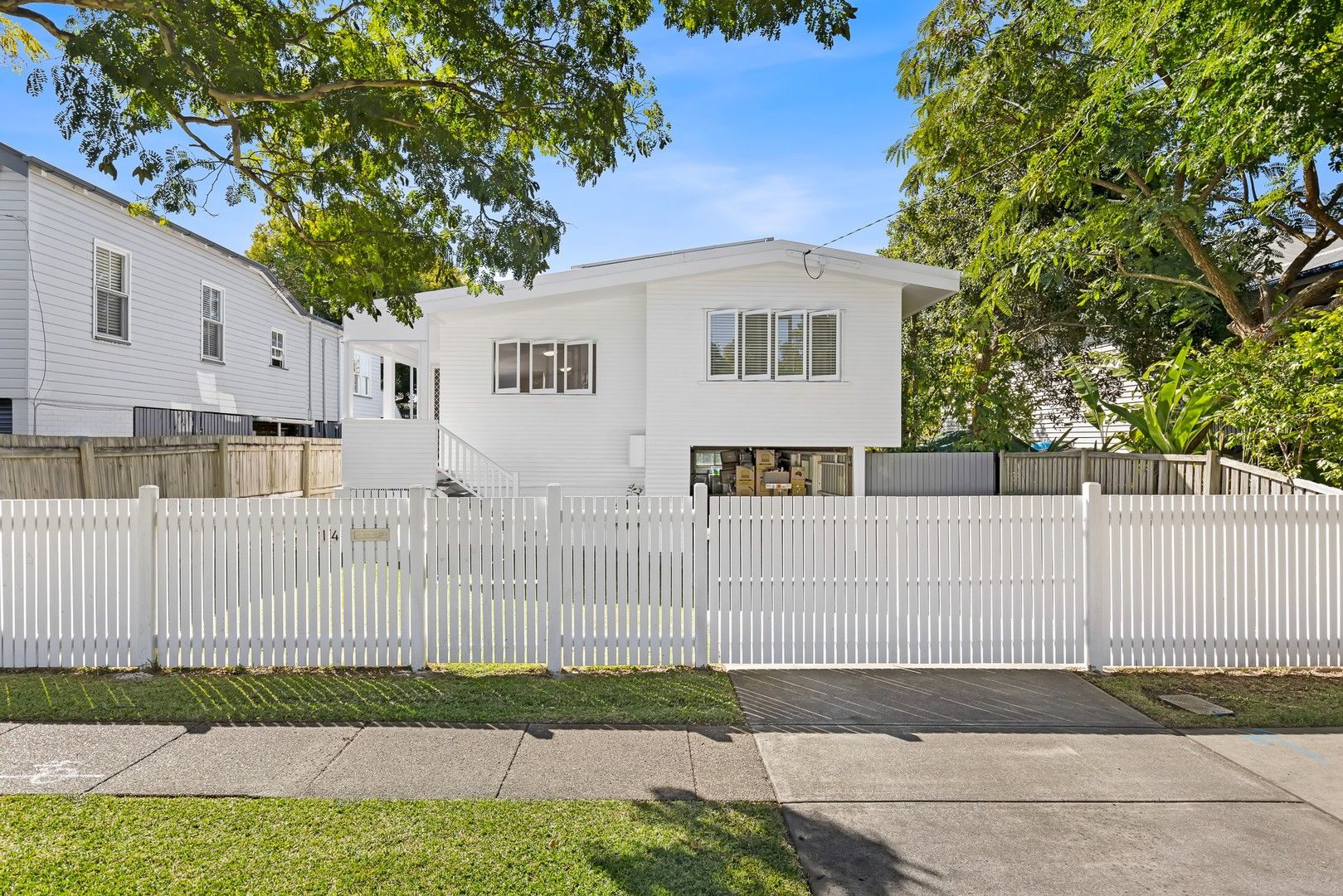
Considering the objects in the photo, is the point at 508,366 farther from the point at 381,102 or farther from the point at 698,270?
the point at 381,102

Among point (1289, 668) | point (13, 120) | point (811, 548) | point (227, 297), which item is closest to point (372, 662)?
point (811, 548)

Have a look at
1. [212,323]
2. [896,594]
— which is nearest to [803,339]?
[896,594]

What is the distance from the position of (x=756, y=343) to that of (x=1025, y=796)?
10646 mm

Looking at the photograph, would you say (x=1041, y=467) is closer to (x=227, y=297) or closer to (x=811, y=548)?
(x=811, y=548)

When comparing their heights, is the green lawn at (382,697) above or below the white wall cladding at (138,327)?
below

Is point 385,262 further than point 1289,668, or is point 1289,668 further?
point 385,262

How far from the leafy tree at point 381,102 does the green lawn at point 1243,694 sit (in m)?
5.79

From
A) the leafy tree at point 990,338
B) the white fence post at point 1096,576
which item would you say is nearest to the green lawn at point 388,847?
the white fence post at point 1096,576

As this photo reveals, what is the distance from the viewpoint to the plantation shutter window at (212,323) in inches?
654

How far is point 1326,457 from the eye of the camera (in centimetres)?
866

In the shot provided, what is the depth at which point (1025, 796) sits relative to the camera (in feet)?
13.4

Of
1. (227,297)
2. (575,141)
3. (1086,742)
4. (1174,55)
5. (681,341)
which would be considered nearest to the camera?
(1086,742)

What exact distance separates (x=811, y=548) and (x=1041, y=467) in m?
10.7

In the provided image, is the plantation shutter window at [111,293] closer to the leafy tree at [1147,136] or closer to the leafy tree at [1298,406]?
the leafy tree at [1147,136]
